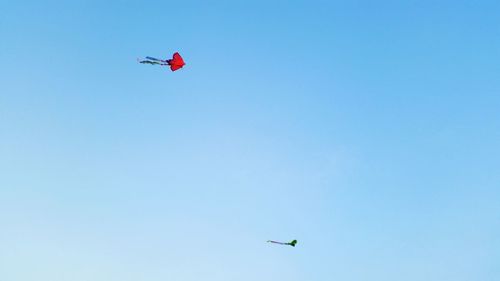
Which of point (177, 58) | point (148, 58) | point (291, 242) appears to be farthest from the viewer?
point (291, 242)

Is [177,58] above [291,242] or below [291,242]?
above

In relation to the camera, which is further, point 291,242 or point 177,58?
point 291,242

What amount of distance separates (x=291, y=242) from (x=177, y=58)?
108ft

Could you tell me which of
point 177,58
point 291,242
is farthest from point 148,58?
point 291,242

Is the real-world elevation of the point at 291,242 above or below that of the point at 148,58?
below

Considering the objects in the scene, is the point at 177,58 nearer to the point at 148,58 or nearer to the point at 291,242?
the point at 148,58

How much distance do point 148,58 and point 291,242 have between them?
35665 millimetres

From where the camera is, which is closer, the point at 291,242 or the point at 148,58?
the point at 148,58

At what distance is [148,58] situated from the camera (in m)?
45.2

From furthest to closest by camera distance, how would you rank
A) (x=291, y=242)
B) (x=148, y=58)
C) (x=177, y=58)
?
1. (x=291, y=242)
2. (x=177, y=58)
3. (x=148, y=58)

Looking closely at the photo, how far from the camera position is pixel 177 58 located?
49250 mm

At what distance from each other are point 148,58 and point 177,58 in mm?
4686

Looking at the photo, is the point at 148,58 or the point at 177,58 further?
the point at 177,58
